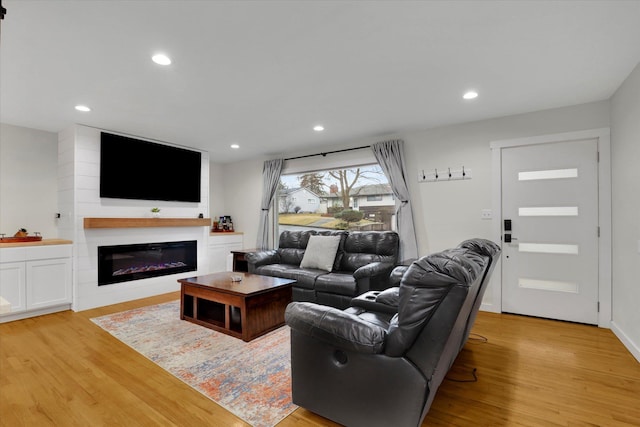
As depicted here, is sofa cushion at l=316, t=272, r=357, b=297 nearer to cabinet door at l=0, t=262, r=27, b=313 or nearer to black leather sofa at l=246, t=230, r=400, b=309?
black leather sofa at l=246, t=230, r=400, b=309

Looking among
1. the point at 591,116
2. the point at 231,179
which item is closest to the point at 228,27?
the point at 591,116

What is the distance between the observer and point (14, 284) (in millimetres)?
3578

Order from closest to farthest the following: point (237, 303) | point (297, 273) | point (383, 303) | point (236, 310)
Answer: point (383, 303), point (237, 303), point (236, 310), point (297, 273)

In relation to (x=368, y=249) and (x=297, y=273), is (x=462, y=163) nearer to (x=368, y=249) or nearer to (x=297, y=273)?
(x=368, y=249)

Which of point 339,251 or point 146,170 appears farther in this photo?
point 146,170

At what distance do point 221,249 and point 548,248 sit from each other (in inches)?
208

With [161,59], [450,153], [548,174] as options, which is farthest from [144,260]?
[548,174]

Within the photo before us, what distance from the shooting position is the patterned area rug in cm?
199

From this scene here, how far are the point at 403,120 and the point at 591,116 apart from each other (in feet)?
6.66

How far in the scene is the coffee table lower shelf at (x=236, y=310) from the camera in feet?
9.93

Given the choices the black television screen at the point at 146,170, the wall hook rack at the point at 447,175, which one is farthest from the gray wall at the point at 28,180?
the wall hook rack at the point at 447,175

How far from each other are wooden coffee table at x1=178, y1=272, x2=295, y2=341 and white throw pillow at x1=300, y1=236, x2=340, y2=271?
34.5 inches

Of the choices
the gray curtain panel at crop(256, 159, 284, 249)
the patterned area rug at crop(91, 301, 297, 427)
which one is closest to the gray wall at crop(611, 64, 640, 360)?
the patterned area rug at crop(91, 301, 297, 427)

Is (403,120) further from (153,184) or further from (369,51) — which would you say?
(153,184)
